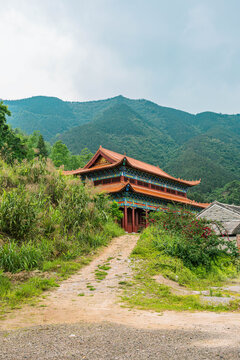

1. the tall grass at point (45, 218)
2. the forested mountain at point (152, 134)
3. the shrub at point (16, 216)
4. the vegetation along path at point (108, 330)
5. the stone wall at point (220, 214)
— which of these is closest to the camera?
the vegetation along path at point (108, 330)

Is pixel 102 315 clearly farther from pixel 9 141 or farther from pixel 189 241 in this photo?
pixel 9 141

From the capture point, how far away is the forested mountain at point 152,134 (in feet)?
240

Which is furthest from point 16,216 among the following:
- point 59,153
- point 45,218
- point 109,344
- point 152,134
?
point 152,134

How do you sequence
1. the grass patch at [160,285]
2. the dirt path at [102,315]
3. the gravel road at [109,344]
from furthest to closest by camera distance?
the grass patch at [160,285]
the dirt path at [102,315]
the gravel road at [109,344]

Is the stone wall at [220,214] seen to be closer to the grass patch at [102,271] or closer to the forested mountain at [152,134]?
the grass patch at [102,271]

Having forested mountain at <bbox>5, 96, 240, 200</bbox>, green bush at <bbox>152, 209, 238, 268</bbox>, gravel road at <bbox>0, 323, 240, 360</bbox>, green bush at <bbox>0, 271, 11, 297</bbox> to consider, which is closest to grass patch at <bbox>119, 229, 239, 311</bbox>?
green bush at <bbox>152, 209, 238, 268</bbox>

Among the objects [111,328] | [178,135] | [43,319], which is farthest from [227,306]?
[178,135]

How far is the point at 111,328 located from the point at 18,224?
19.8ft

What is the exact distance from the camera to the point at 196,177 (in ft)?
214

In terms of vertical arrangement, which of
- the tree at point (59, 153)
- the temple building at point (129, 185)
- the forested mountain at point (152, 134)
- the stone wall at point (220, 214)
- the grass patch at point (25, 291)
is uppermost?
the forested mountain at point (152, 134)

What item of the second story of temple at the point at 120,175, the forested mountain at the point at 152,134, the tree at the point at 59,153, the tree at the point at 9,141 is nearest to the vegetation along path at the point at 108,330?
the tree at the point at 9,141

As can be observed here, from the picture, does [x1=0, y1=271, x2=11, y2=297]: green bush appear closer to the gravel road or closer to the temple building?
the gravel road

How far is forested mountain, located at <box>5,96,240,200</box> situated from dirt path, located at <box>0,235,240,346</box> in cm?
4814

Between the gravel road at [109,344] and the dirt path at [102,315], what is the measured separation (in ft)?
0.72
